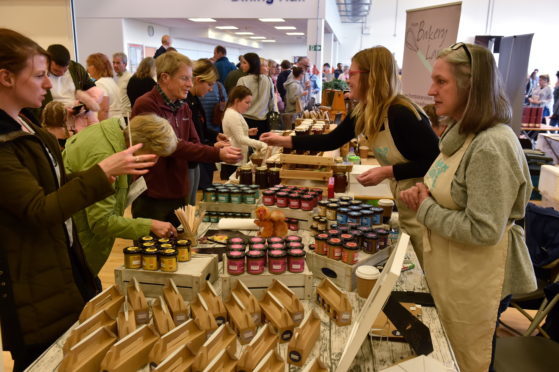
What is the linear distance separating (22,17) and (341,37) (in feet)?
57.9

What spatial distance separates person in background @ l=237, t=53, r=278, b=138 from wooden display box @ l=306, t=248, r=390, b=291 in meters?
4.67

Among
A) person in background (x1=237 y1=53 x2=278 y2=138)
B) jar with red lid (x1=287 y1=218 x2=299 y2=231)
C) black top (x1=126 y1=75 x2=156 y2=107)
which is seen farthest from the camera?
person in background (x1=237 y1=53 x2=278 y2=138)

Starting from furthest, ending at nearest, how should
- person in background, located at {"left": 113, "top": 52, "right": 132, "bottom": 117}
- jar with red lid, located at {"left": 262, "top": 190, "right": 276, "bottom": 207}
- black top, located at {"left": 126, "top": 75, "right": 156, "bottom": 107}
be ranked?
person in background, located at {"left": 113, "top": 52, "right": 132, "bottom": 117} → black top, located at {"left": 126, "top": 75, "right": 156, "bottom": 107} → jar with red lid, located at {"left": 262, "top": 190, "right": 276, "bottom": 207}

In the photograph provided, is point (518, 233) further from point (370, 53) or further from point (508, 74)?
point (508, 74)

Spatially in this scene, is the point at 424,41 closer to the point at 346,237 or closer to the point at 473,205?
Answer: the point at 346,237

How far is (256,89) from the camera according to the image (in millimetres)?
6441

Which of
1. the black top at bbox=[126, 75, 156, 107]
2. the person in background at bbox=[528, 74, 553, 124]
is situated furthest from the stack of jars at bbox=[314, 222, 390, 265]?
the person in background at bbox=[528, 74, 553, 124]

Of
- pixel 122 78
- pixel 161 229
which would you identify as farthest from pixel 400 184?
pixel 122 78

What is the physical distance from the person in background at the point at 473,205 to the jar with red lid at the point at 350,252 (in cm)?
30

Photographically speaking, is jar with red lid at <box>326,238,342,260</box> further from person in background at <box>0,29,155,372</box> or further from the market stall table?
person in background at <box>0,29,155,372</box>

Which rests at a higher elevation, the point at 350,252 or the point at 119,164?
the point at 119,164

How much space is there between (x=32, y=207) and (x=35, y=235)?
169mm

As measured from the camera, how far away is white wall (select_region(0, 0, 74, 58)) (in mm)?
8758

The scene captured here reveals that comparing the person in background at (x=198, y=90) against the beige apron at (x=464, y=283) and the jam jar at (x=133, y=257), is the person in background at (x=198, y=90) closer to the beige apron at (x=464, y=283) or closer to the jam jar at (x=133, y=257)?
the jam jar at (x=133, y=257)
